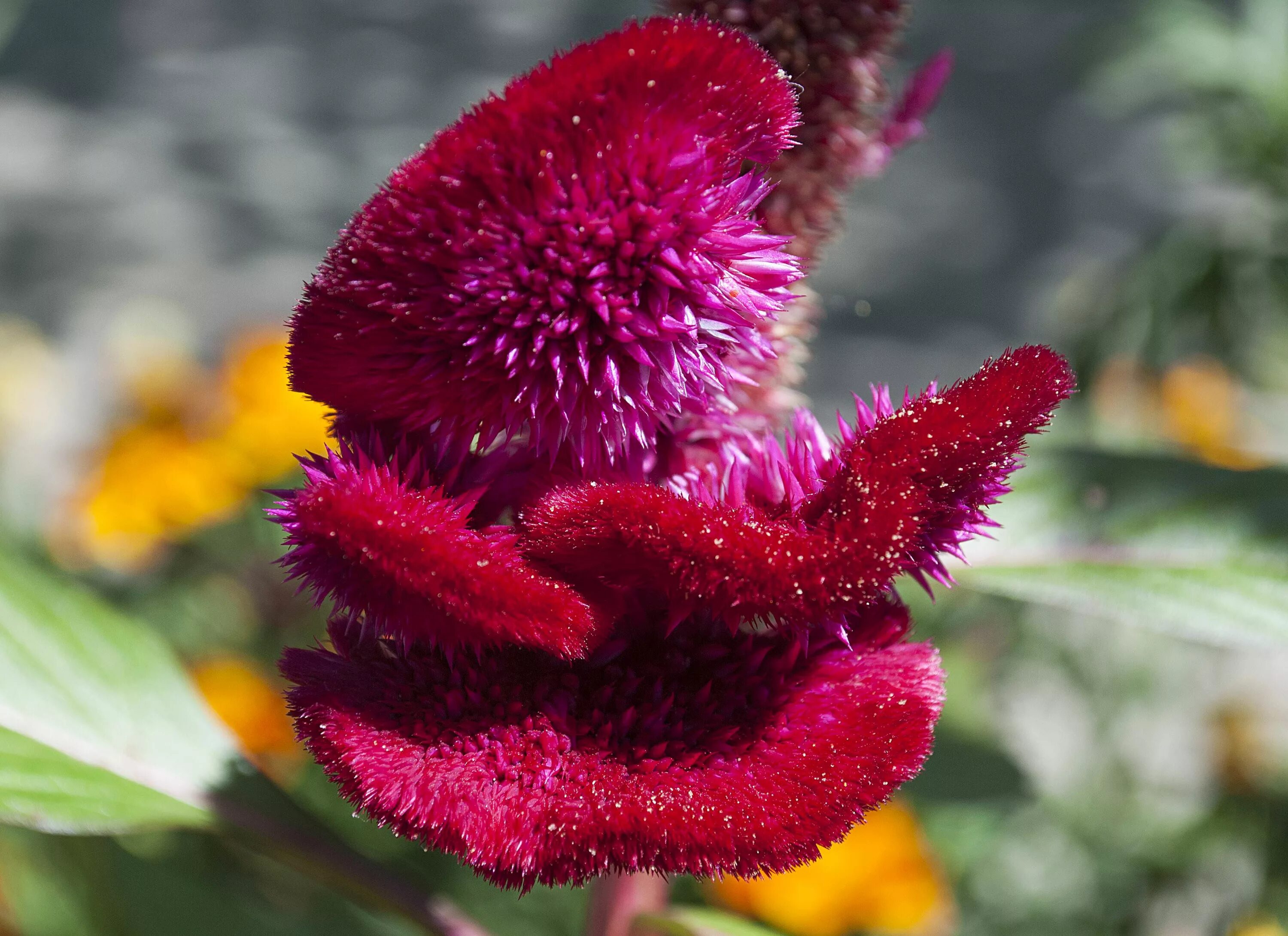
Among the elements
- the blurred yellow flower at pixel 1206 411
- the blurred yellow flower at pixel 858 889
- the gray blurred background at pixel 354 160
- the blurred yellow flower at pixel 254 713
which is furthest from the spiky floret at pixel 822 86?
the gray blurred background at pixel 354 160

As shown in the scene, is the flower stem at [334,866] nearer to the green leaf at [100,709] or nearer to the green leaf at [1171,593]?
the green leaf at [100,709]

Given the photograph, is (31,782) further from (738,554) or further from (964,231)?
(964,231)

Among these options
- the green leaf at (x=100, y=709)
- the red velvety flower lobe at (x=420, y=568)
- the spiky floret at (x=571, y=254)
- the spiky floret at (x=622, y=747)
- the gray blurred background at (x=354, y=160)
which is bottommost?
the gray blurred background at (x=354, y=160)

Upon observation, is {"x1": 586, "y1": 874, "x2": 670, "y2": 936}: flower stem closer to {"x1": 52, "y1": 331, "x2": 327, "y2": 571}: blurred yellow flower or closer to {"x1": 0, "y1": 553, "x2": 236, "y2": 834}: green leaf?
{"x1": 0, "y1": 553, "x2": 236, "y2": 834}: green leaf

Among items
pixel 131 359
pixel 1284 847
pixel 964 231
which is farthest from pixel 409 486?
pixel 964 231

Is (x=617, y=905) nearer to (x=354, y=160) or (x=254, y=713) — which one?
(x=254, y=713)

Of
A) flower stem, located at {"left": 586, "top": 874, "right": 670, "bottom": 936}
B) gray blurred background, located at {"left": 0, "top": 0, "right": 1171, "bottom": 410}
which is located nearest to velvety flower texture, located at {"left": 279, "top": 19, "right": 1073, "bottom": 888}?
flower stem, located at {"left": 586, "top": 874, "right": 670, "bottom": 936}

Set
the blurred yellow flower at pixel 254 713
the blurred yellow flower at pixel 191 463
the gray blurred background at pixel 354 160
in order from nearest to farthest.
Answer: the blurred yellow flower at pixel 254 713, the blurred yellow flower at pixel 191 463, the gray blurred background at pixel 354 160
